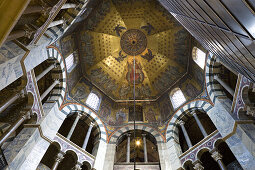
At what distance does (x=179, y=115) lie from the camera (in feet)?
37.6

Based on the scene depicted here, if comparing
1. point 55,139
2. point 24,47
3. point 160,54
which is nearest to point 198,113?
point 160,54

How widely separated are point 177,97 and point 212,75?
11.6 feet

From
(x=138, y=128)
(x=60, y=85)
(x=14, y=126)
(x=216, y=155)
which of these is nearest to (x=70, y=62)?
(x=60, y=85)

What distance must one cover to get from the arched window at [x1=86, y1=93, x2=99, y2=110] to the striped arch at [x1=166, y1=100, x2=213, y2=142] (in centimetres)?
548

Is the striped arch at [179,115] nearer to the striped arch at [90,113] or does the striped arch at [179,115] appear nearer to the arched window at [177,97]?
the arched window at [177,97]

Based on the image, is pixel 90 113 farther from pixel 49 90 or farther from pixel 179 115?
pixel 179 115

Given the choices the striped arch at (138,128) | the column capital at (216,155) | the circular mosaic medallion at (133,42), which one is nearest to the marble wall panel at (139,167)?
the striped arch at (138,128)

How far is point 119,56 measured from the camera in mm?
15992

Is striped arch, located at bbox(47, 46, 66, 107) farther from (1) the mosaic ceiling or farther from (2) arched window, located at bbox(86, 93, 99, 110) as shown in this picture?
(1) the mosaic ceiling

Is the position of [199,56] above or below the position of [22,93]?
above

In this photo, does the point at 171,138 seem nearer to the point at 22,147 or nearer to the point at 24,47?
the point at 22,147

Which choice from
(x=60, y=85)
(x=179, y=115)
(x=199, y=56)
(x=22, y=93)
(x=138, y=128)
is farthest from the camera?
(x=138, y=128)

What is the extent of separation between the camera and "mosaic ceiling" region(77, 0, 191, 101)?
13906 mm

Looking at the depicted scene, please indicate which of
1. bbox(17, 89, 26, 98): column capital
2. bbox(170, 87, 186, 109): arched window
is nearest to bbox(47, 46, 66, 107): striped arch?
bbox(17, 89, 26, 98): column capital
